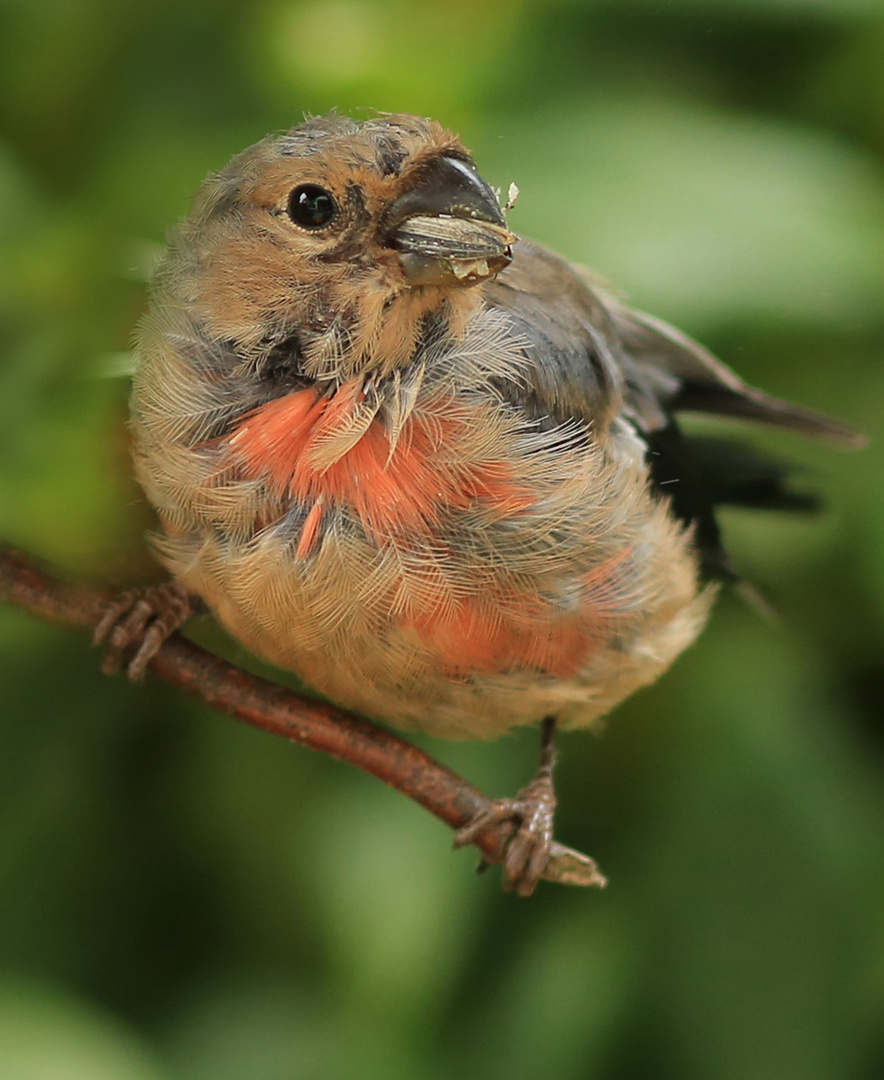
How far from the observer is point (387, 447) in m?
1.34

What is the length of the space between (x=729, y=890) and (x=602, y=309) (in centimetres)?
95

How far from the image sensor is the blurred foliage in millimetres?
2004

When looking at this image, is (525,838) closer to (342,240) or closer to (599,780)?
(599,780)

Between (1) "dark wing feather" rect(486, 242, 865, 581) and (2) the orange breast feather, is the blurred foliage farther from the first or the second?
(2) the orange breast feather

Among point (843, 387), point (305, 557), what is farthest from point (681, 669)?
point (305, 557)

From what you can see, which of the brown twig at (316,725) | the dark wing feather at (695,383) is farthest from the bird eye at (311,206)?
the dark wing feather at (695,383)

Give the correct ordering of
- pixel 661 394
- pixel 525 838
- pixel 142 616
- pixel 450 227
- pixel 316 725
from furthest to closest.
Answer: pixel 661 394
pixel 525 838
pixel 142 616
pixel 316 725
pixel 450 227

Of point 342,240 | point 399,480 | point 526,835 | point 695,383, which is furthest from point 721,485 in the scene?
point 342,240

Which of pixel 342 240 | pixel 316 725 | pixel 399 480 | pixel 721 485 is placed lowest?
pixel 316 725

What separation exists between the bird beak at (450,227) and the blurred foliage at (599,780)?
0.68 m

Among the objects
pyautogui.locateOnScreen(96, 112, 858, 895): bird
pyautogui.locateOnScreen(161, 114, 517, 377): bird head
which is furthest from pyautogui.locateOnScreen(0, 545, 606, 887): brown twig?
pyautogui.locateOnScreen(161, 114, 517, 377): bird head

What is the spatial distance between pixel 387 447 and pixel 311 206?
0.83 ft

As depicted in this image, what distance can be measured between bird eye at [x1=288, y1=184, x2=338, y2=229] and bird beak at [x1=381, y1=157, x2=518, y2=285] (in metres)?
A: 0.05

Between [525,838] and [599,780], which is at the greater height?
[599,780]
